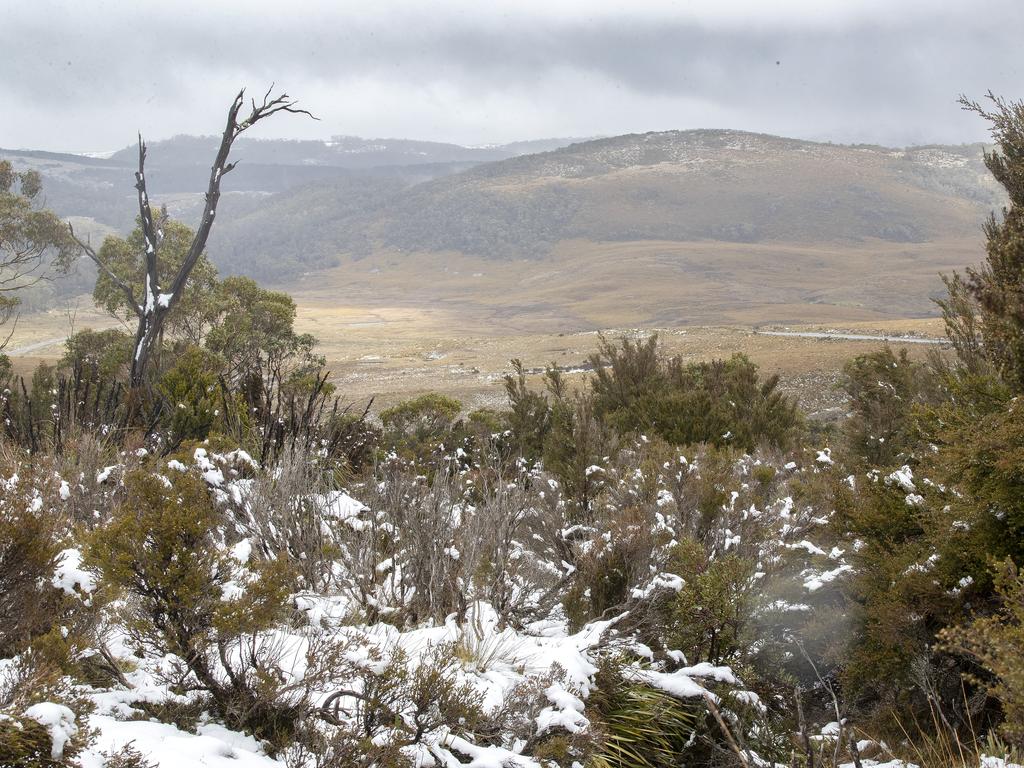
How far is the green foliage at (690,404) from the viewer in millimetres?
13180

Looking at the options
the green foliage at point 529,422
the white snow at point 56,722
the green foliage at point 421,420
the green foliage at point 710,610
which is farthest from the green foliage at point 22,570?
the green foliage at point 421,420

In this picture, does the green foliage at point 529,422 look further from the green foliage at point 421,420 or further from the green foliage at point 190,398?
the green foliage at point 190,398

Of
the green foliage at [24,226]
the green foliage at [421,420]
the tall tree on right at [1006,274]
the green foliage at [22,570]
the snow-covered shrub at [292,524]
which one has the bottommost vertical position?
the green foliage at [421,420]

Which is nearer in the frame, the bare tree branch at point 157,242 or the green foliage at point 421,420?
the bare tree branch at point 157,242

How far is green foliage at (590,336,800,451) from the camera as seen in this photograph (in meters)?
13.2

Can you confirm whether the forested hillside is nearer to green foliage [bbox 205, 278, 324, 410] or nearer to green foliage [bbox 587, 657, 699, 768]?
green foliage [bbox 587, 657, 699, 768]

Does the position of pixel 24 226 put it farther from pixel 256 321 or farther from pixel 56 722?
pixel 56 722

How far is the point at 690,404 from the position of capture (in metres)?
13.4

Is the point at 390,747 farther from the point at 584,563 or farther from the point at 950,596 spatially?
the point at 950,596

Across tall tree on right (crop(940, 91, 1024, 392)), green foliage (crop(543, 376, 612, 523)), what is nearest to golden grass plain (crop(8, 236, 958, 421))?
green foliage (crop(543, 376, 612, 523))

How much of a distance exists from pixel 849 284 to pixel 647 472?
11139cm

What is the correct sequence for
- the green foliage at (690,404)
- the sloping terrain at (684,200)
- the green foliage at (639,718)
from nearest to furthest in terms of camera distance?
the green foliage at (639,718)
the green foliage at (690,404)
the sloping terrain at (684,200)

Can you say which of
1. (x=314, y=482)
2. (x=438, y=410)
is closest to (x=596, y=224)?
(x=438, y=410)

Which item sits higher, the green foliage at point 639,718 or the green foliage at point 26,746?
the green foliage at point 26,746
